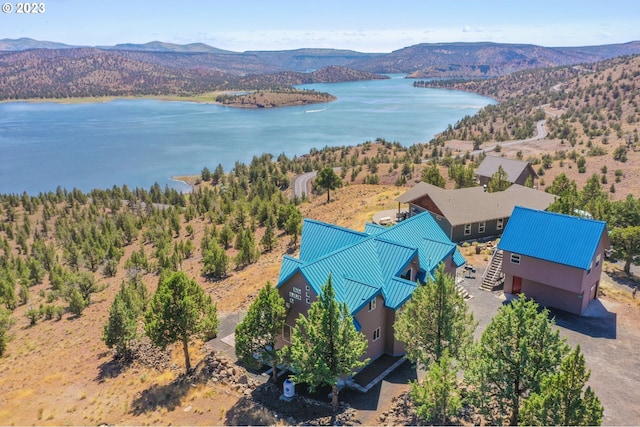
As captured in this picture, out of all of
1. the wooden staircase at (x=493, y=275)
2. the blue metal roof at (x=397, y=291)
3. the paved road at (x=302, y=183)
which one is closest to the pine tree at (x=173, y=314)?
the blue metal roof at (x=397, y=291)

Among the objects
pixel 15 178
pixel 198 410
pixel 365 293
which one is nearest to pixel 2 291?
pixel 198 410

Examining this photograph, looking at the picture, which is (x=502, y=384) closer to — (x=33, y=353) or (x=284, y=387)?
(x=284, y=387)

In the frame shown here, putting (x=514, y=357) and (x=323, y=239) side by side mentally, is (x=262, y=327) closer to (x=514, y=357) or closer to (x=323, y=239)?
(x=323, y=239)

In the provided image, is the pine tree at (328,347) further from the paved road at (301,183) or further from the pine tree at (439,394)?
the paved road at (301,183)

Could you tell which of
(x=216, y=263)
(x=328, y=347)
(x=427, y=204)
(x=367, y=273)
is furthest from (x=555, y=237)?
(x=216, y=263)

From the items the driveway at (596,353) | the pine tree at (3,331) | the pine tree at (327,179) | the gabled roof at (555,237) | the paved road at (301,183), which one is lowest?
the paved road at (301,183)

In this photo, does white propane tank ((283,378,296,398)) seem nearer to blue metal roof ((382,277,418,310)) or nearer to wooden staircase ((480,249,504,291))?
blue metal roof ((382,277,418,310))
